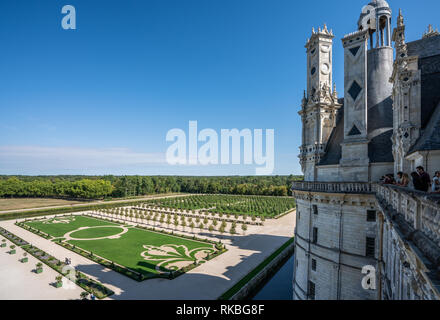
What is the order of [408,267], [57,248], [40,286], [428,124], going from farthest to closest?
1. [57,248]
2. [40,286]
3. [428,124]
4. [408,267]

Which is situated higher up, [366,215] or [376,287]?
[366,215]

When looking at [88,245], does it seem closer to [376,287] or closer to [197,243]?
[197,243]

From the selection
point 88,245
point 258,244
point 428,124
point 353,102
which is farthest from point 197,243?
point 428,124

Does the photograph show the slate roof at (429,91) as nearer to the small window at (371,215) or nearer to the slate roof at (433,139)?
the slate roof at (433,139)

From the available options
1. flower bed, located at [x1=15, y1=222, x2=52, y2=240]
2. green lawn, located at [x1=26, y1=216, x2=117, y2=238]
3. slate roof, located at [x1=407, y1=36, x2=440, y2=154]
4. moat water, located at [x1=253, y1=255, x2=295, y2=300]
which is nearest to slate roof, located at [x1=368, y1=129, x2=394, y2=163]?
slate roof, located at [x1=407, y1=36, x2=440, y2=154]

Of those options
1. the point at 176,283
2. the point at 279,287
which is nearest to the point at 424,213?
the point at 176,283

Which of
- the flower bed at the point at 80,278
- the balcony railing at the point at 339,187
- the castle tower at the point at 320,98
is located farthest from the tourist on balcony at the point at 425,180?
the flower bed at the point at 80,278

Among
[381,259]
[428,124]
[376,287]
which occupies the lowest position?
[376,287]
